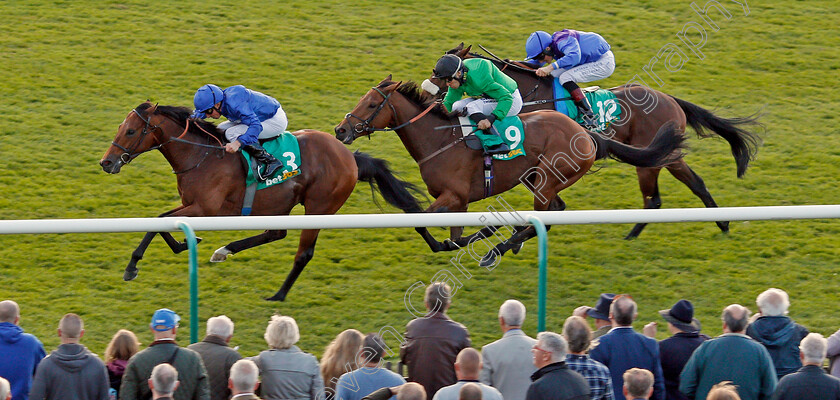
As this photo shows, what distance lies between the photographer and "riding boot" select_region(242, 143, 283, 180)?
682cm

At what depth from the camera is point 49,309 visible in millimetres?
6676

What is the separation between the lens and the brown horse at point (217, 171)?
675 centimetres

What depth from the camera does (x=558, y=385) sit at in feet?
12.3

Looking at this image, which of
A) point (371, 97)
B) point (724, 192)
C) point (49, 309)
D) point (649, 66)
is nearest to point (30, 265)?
point (49, 309)

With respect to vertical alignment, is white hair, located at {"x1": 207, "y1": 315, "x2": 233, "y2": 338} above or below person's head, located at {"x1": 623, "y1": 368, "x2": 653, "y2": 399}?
above

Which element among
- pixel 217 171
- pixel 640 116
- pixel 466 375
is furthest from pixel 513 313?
pixel 640 116

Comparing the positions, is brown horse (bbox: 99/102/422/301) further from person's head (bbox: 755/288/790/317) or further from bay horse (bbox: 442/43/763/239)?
person's head (bbox: 755/288/790/317)

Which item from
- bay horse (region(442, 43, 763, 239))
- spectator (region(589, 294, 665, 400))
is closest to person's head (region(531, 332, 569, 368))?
spectator (region(589, 294, 665, 400))

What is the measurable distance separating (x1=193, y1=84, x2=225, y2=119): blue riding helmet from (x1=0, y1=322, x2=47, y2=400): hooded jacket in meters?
2.71

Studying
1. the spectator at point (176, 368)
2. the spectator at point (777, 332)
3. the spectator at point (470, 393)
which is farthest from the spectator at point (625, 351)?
the spectator at point (176, 368)

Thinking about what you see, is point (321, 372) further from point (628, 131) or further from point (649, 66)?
point (649, 66)

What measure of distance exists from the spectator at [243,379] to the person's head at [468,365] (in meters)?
0.74

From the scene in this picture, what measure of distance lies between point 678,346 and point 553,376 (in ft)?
2.63

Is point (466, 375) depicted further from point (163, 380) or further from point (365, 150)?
point (365, 150)
